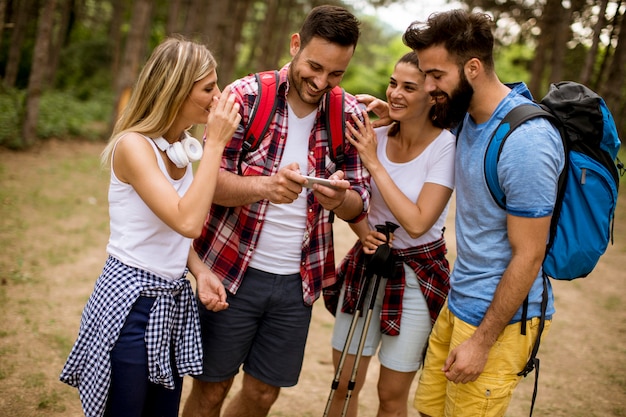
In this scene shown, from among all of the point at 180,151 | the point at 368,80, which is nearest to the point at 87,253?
the point at 180,151

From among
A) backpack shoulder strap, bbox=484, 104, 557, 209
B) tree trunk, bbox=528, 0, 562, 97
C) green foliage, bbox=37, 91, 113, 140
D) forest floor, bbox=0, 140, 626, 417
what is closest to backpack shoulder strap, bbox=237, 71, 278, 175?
backpack shoulder strap, bbox=484, 104, 557, 209

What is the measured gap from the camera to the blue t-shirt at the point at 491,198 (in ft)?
8.43

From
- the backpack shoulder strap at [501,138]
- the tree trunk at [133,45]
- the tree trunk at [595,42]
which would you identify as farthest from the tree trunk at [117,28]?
the backpack shoulder strap at [501,138]

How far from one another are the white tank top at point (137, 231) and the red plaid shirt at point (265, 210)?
17.6 inches

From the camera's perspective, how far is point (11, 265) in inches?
258

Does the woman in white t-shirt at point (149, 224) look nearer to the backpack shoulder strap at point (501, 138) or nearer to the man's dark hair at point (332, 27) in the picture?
the man's dark hair at point (332, 27)

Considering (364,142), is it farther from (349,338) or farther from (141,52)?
(141,52)

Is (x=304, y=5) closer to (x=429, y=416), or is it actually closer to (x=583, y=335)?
(x=583, y=335)

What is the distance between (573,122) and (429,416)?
1.80 m

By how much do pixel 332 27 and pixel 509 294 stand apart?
1.64 meters

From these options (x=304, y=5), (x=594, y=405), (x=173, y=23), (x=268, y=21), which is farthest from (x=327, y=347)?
(x=304, y=5)

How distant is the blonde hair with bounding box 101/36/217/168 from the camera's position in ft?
8.80

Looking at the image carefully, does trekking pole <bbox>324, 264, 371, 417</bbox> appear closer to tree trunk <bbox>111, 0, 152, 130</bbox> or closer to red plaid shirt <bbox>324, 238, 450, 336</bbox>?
red plaid shirt <bbox>324, 238, 450, 336</bbox>

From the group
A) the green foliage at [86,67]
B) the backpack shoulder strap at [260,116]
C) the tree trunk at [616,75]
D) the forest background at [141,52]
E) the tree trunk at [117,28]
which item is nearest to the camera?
the backpack shoulder strap at [260,116]
